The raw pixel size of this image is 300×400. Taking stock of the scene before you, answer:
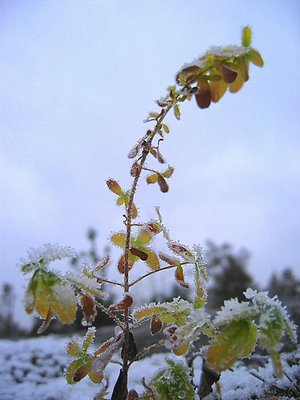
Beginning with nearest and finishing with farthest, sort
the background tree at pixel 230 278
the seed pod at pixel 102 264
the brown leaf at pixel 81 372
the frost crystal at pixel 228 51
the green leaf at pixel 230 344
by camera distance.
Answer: the green leaf at pixel 230 344, the frost crystal at pixel 228 51, the brown leaf at pixel 81 372, the seed pod at pixel 102 264, the background tree at pixel 230 278

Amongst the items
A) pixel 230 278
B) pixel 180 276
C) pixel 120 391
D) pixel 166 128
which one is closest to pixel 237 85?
pixel 166 128

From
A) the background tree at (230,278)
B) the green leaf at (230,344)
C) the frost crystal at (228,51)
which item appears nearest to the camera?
the green leaf at (230,344)

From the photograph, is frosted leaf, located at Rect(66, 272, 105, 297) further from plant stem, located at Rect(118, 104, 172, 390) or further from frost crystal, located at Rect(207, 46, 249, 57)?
frost crystal, located at Rect(207, 46, 249, 57)

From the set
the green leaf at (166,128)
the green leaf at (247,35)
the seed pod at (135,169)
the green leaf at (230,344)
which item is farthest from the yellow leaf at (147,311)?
the green leaf at (247,35)

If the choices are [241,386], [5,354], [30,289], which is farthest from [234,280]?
[30,289]

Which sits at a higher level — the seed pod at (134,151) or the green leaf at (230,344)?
the seed pod at (134,151)

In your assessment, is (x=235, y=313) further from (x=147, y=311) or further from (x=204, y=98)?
(x=204, y=98)

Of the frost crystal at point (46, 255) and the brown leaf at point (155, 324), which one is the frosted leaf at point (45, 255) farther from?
the brown leaf at point (155, 324)

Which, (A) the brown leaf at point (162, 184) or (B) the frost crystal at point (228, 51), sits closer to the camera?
(B) the frost crystal at point (228, 51)
